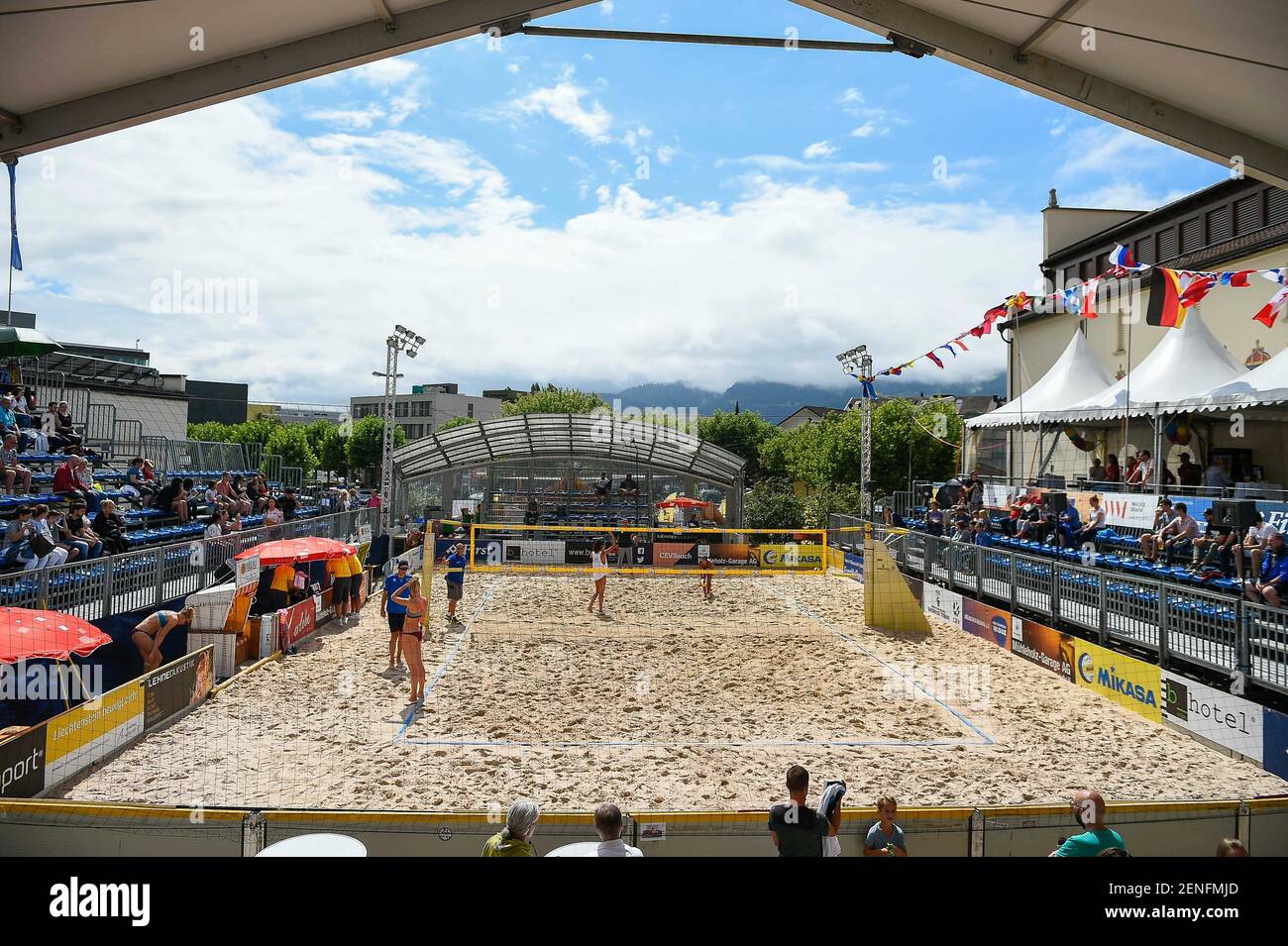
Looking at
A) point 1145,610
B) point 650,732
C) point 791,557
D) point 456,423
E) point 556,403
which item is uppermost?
point 556,403

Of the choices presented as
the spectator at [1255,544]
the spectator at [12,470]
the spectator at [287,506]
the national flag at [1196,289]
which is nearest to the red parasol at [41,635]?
the spectator at [12,470]

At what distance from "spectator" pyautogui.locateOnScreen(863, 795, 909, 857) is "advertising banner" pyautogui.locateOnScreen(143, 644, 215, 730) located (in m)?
7.62

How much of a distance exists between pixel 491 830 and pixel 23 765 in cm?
457

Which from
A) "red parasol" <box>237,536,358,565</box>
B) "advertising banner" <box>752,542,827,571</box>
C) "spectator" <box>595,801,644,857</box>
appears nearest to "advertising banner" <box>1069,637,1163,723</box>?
"spectator" <box>595,801,644,857</box>

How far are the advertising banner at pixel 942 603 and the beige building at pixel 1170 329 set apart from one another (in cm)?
541

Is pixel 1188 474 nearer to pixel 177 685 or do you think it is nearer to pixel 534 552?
pixel 534 552

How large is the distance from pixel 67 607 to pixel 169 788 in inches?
142

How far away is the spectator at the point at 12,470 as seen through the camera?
41.1 feet

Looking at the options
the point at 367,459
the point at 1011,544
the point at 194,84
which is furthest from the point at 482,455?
the point at 367,459

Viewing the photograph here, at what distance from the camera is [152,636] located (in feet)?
31.8

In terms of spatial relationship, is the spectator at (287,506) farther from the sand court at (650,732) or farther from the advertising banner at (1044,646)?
the advertising banner at (1044,646)

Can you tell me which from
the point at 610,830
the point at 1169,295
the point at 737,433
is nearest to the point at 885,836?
the point at 610,830

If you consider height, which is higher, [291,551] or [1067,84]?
[1067,84]

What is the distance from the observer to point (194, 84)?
4.72 m
